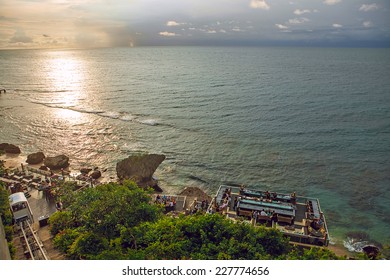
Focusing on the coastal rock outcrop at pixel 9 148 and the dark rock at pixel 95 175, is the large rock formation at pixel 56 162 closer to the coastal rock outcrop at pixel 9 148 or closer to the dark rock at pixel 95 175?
the dark rock at pixel 95 175

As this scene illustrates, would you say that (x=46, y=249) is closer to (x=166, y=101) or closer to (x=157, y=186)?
(x=157, y=186)

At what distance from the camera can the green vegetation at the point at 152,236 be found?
9788 millimetres

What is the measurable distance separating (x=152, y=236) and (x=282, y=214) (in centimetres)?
1034

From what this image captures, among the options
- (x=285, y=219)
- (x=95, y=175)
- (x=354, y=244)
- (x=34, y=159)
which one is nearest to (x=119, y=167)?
(x=95, y=175)

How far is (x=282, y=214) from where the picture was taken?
18.3m

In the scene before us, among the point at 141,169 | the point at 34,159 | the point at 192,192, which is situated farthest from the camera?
the point at 34,159

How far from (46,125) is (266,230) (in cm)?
4289

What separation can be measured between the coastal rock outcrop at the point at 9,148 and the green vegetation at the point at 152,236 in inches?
1007

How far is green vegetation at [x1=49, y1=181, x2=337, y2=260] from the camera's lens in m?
9.79

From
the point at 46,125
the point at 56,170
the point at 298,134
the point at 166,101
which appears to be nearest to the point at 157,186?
the point at 56,170

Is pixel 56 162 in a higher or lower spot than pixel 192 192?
higher

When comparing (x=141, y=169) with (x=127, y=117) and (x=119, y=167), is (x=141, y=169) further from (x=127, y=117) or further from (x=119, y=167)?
(x=127, y=117)

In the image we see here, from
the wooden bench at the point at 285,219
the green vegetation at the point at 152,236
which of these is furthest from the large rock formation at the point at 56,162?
the wooden bench at the point at 285,219
